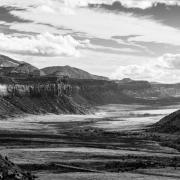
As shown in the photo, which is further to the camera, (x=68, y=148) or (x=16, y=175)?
(x=68, y=148)

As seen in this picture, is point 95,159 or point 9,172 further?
point 95,159

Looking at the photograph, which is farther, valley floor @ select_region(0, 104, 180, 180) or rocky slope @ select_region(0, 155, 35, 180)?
valley floor @ select_region(0, 104, 180, 180)

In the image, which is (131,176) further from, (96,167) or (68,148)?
(68,148)

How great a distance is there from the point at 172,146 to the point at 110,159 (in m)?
31.4

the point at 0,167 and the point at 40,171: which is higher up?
the point at 0,167

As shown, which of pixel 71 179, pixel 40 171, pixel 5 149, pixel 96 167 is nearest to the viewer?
pixel 71 179

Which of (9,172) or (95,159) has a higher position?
(9,172)

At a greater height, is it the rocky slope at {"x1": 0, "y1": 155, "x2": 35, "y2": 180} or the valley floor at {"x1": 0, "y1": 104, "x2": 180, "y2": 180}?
the rocky slope at {"x1": 0, "y1": 155, "x2": 35, "y2": 180}

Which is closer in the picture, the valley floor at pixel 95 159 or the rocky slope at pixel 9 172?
the rocky slope at pixel 9 172

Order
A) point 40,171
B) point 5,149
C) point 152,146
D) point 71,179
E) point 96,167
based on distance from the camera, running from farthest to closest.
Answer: point 152,146, point 5,149, point 96,167, point 40,171, point 71,179

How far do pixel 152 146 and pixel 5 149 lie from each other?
37.3 metres

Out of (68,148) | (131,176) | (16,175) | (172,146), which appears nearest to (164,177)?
(131,176)

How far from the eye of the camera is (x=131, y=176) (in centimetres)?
6775

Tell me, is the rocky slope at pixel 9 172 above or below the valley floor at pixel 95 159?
above
